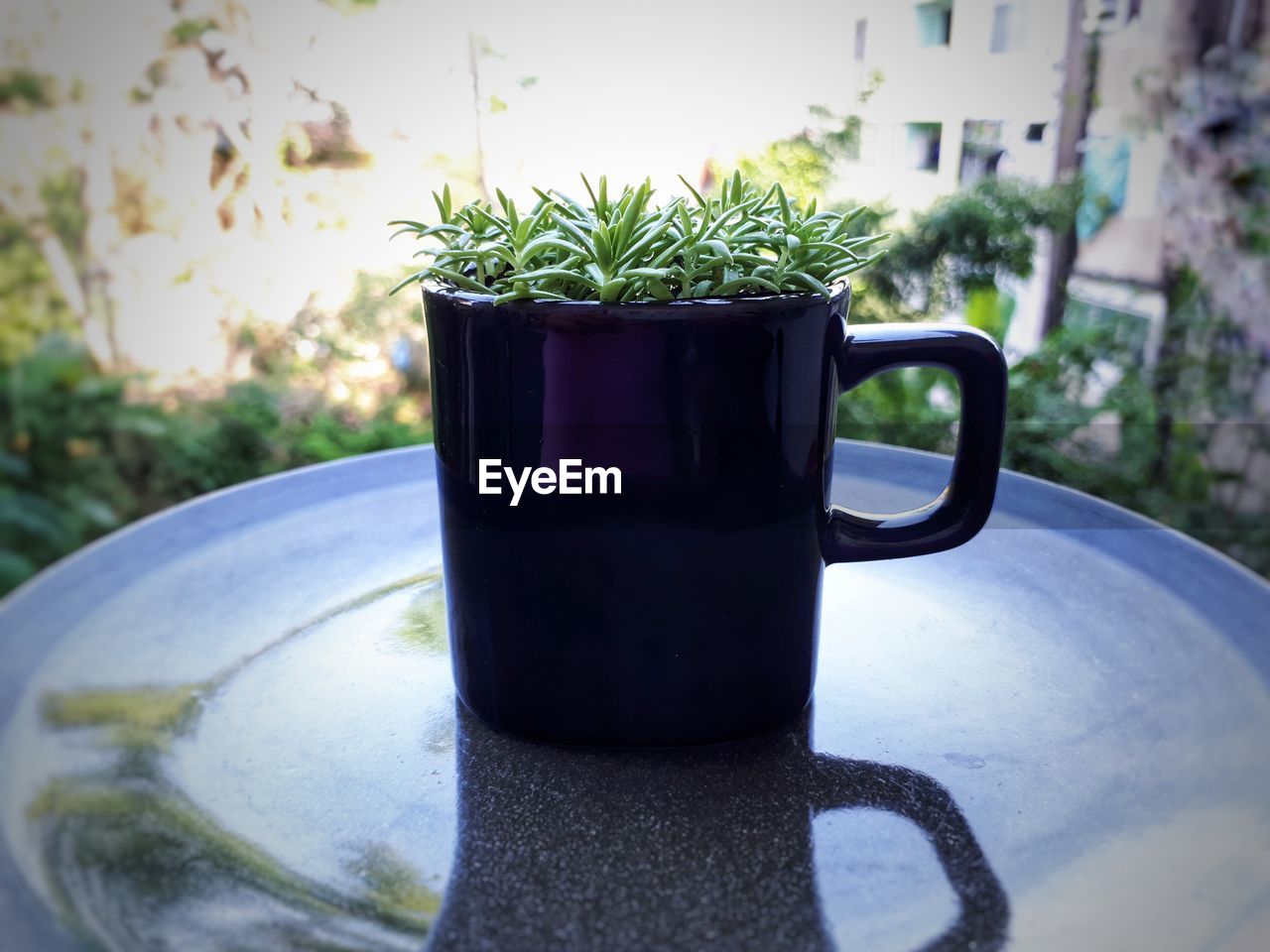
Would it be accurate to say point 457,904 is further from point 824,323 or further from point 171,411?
point 171,411

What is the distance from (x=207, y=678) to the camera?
473 mm

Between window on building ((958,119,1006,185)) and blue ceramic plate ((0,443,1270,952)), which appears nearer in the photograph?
blue ceramic plate ((0,443,1270,952))

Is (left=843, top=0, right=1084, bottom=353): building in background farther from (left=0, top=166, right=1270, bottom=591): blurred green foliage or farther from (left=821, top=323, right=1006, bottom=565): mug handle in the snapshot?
(left=821, top=323, right=1006, bottom=565): mug handle

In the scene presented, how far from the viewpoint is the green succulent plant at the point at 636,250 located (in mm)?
382

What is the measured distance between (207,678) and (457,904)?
0.64 ft

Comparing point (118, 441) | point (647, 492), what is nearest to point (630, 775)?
point (647, 492)

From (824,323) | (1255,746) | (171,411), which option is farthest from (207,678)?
(171,411)

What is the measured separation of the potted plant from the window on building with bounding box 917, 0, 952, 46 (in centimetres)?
167

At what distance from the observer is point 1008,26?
1.91 metres

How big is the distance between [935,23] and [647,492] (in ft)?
5.88

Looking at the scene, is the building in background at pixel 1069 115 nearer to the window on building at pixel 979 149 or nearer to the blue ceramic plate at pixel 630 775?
the window on building at pixel 979 149

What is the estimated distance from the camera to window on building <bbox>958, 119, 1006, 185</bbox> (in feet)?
6.42

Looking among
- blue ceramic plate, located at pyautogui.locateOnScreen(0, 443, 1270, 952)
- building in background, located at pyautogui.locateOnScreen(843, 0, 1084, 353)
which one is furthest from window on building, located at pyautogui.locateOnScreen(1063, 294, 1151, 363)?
blue ceramic plate, located at pyautogui.locateOnScreen(0, 443, 1270, 952)

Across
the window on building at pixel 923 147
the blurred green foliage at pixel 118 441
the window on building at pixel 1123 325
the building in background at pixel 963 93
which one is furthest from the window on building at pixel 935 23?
the blurred green foliage at pixel 118 441
